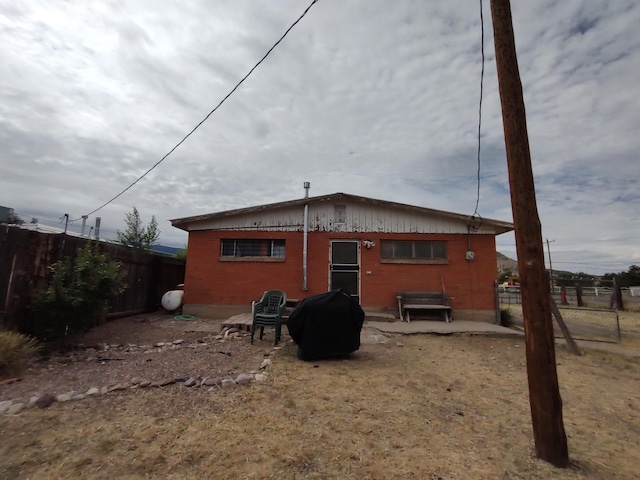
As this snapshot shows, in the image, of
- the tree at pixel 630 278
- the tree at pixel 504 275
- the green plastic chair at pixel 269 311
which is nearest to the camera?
the green plastic chair at pixel 269 311

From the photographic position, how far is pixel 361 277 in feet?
33.1

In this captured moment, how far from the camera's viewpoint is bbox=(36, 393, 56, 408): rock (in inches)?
137

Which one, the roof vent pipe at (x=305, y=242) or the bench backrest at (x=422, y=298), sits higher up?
the roof vent pipe at (x=305, y=242)

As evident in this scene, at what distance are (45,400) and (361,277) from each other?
773cm

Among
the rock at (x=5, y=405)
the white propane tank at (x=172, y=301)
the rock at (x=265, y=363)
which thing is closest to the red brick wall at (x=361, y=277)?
the white propane tank at (x=172, y=301)

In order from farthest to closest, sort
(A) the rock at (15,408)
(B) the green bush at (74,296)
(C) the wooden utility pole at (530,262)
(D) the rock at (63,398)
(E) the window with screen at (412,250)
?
(E) the window with screen at (412,250), (B) the green bush at (74,296), (D) the rock at (63,398), (A) the rock at (15,408), (C) the wooden utility pole at (530,262)

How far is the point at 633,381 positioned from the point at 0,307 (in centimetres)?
972

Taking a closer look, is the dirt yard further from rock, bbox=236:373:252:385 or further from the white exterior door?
the white exterior door

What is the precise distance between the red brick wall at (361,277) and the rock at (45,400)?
253 inches

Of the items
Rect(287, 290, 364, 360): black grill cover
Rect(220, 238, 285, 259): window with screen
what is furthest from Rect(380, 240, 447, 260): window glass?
Rect(287, 290, 364, 360): black grill cover

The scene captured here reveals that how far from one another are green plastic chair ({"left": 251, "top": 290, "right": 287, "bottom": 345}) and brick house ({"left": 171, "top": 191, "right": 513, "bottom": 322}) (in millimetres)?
2238

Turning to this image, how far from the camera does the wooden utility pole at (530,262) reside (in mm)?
2783

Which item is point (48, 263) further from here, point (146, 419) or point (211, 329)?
point (146, 419)

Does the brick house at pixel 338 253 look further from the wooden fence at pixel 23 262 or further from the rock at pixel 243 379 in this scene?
the rock at pixel 243 379
